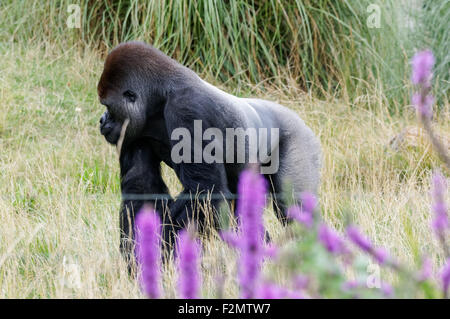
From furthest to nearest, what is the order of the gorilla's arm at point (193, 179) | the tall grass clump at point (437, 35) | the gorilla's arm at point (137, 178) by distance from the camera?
the tall grass clump at point (437, 35)
the gorilla's arm at point (137, 178)
the gorilla's arm at point (193, 179)

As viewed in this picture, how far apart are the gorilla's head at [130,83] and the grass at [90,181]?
53 centimetres

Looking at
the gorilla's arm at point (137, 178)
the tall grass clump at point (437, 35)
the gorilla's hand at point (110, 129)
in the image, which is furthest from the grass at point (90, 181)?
the tall grass clump at point (437, 35)

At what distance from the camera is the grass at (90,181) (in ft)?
8.28

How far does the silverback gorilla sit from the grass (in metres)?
0.22

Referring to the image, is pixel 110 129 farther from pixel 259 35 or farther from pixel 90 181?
pixel 259 35

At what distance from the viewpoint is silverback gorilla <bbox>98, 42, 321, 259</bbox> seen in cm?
292

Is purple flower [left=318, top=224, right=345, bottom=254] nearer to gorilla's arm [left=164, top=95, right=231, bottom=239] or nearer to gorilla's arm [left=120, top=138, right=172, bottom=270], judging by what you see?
gorilla's arm [left=164, top=95, right=231, bottom=239]

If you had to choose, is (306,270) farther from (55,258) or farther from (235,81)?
(235,81)

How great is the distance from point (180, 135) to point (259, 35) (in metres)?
3.80

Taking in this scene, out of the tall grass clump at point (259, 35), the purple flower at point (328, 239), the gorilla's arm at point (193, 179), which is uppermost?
the tall grass clump at point (259, 35)

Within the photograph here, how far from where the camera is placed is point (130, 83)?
10.1 ft

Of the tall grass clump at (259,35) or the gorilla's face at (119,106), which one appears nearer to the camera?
the gorilla's face at (119,106)

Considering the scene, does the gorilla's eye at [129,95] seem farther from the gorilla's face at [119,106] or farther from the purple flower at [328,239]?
the purple flower at [328,239]
